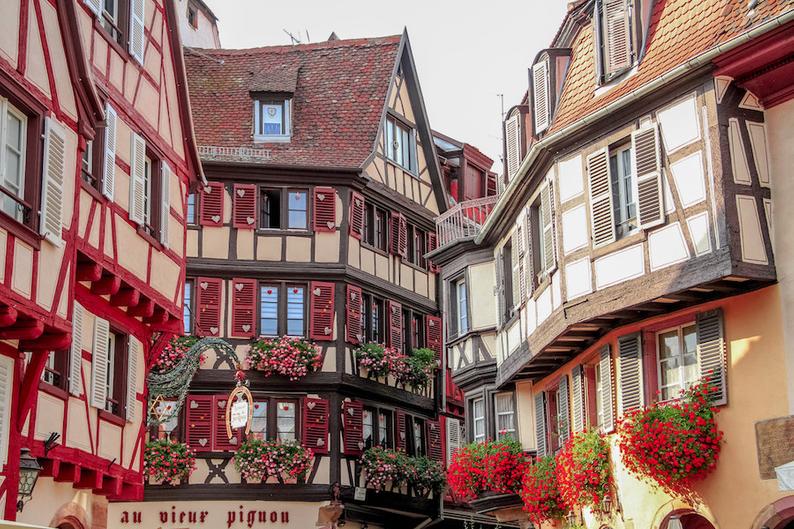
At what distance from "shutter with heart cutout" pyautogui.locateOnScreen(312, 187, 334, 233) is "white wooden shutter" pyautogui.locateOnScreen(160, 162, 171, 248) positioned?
527 inches

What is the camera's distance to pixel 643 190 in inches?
792

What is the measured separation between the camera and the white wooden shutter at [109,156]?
1957 centimetres

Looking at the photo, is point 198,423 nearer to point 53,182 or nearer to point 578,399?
point 578,399

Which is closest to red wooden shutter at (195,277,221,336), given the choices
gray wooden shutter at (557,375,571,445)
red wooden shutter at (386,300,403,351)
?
red wooden shutter at (386,300,403,351)

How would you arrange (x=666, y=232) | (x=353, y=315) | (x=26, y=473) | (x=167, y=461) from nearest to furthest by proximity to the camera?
(x=26, y=473) → (x=666, y=232) → (x=167, y=461) → (x=353, y=315)

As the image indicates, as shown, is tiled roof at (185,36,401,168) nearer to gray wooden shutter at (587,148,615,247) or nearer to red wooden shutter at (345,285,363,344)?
red wooden shutter at (345,285,363,344)

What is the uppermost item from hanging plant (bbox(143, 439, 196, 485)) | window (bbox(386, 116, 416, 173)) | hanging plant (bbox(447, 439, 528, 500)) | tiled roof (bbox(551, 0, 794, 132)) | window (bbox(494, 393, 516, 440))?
window (bbox(386, 116, 416, 173))

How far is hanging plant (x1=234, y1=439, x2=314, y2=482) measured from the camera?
1307 inches

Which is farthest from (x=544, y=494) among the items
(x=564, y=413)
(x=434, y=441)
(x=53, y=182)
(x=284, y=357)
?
(x=434, y=441)

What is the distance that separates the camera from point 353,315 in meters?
35.7

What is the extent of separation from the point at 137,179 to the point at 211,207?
14.4 meters

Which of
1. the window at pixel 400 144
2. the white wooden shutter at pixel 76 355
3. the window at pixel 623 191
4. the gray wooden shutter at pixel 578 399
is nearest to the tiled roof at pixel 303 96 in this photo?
the window at pixel 400 144

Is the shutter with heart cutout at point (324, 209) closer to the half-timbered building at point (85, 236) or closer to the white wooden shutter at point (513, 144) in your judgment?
the white wooden shutter at point (513, 144)

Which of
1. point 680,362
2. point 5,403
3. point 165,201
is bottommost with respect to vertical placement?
point 5,403
